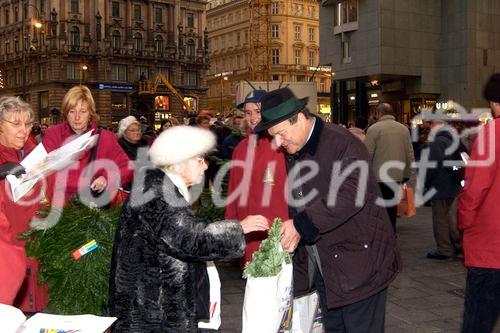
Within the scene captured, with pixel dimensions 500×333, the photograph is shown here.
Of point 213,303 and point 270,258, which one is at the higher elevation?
point 270,258

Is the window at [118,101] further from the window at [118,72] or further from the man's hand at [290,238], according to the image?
the man's hand at [290,238]

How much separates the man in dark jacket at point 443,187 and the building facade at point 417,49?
28116 millimetres

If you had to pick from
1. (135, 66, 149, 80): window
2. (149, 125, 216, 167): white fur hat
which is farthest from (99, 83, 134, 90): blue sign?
(149, 125, 216, 167): white fur hat

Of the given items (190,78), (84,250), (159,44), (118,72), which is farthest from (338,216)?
(190,78)

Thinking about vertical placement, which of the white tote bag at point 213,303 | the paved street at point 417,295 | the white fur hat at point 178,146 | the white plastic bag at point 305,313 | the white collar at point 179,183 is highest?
the white fur hat at point 178,146

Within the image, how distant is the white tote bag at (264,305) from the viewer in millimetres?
3107

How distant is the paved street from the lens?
5.39 m

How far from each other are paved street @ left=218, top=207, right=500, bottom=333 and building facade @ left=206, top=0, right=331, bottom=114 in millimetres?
92472

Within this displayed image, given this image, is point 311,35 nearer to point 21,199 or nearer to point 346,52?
point 346,52

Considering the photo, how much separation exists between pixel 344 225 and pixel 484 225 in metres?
1.05

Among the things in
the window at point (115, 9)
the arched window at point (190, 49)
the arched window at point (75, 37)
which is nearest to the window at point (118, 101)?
the arched window at point (75, 37)

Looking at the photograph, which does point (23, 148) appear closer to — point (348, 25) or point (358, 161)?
point (358, 161)

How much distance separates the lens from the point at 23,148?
439cm

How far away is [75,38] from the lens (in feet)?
259
